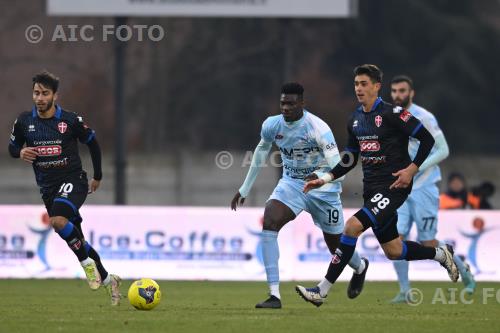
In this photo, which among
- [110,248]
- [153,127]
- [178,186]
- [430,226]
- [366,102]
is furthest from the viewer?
[153,127]

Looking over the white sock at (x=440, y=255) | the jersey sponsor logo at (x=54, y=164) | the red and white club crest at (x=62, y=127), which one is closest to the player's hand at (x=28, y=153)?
the jersey sponsor logo at (x=54, y=164)

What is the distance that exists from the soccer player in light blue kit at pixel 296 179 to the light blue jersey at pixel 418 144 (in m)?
2.35

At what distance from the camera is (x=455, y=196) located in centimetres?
2089

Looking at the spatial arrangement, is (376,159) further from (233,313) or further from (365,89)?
(233,313)

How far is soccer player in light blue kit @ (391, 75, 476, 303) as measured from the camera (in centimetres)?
1523

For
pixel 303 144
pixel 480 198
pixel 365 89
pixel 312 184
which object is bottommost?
pixel 480 198

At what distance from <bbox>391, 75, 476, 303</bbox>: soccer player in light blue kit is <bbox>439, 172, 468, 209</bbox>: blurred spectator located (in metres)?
4.97

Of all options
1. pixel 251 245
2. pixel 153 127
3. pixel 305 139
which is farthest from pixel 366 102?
pixel 153 127

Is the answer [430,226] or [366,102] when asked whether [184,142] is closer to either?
[430,226]

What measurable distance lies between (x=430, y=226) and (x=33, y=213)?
6637 mm

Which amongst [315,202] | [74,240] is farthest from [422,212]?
[74,240]

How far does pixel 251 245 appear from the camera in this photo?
63.4ft

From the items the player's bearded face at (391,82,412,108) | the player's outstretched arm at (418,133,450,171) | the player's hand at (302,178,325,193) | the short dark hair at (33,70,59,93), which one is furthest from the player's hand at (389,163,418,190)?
the short dark hair at (33,70,59,93)

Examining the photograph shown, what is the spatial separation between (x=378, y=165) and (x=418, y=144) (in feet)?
10.00
